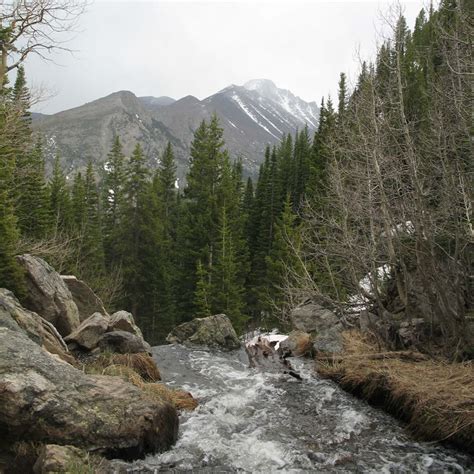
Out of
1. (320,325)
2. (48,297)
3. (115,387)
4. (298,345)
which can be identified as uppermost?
(115,387)

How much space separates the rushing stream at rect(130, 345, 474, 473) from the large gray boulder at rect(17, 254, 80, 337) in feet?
15.8

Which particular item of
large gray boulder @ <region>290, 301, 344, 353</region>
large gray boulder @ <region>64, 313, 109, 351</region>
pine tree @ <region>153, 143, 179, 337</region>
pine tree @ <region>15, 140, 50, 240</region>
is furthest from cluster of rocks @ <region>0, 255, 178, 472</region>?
pine tree @ <region>153, 143, 179, 337</region>

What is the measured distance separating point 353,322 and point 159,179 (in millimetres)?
31506

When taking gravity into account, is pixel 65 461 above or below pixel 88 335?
above

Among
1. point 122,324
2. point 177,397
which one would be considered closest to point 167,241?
point 122,324

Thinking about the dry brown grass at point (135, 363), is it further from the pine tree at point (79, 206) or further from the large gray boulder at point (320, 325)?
the pine tree at point (79, 206)

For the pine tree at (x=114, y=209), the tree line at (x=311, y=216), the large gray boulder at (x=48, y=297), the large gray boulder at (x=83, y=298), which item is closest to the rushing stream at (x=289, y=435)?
the tree line at (x=311, y=216)

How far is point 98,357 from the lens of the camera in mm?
11164

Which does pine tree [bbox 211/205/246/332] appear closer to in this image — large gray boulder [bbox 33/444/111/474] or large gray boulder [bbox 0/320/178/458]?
large gray boulder [bbox 0/320/178/458]

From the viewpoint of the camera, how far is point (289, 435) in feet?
25.2

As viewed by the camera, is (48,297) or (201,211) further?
(201,211)

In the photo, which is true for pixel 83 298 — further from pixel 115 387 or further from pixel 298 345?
pixel 115 387

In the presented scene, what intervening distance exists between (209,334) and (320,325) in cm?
474

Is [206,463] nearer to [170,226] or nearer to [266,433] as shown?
[266,433]
